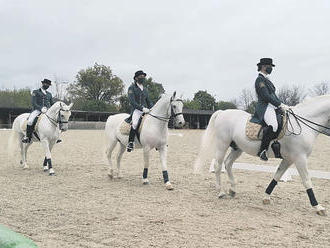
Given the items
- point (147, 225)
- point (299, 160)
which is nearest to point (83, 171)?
point (147, 225)

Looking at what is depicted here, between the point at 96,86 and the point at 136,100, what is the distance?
60.3 m

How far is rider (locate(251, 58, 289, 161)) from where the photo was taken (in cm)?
612

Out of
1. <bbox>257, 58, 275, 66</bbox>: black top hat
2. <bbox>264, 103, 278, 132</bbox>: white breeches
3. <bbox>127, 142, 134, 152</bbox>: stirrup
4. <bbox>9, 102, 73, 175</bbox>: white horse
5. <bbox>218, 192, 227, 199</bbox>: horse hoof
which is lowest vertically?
<bbox>218, 192, 227, 199</bbox>: horse hoof

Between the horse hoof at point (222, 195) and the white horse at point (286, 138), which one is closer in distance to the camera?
the white horse at point (286, 138)

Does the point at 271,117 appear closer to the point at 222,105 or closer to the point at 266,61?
the point at 266,61

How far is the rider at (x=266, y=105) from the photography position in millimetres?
6125

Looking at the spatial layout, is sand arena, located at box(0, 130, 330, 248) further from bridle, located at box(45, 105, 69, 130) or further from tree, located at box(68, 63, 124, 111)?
tree, located at box(68, 63, 124, 111)

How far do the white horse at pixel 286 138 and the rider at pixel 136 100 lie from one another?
1793mm

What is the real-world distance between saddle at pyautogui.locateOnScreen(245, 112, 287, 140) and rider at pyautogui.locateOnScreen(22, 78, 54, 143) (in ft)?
21.6

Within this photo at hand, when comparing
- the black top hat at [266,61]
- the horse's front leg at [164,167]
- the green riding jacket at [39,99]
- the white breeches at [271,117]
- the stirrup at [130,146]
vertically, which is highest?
the black top hat at [266,61]

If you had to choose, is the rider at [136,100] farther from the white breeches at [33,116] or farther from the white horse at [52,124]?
the white breeches at [33,116]

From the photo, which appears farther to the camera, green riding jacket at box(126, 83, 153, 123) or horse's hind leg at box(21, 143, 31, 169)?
horse's hind leg at box(21, 143, 31, 169)

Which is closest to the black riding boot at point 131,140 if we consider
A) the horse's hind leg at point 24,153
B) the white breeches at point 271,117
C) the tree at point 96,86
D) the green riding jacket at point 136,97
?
the green riding jacket at point 136,97

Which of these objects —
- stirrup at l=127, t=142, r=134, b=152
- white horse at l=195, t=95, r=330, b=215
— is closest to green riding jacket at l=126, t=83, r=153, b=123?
stirrup at l=127, t=142, r=134, b=152
